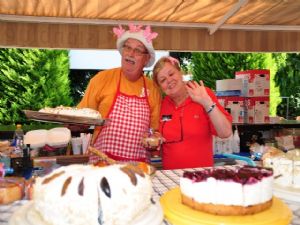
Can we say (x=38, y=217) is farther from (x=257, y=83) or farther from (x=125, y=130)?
(x=257, y=83)

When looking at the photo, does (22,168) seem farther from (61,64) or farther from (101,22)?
(61,64)

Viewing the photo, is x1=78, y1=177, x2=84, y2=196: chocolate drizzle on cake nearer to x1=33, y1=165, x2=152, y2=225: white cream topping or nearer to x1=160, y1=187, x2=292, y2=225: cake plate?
x1=33, y1=165, x2=152, y2=225: white cream topping

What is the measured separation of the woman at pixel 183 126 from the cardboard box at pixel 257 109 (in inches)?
90.1

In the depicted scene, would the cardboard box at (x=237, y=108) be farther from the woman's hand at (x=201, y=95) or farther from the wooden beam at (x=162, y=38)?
the woman's hand at (x=201, y=95)

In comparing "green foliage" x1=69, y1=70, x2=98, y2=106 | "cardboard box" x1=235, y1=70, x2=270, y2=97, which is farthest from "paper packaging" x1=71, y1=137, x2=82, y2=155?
"green foliage" x1=69, y1=70, x2=98, y2=106

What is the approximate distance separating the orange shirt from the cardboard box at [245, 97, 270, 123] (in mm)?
2280

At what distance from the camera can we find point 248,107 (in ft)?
14.3

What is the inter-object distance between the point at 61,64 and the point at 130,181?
342 inches

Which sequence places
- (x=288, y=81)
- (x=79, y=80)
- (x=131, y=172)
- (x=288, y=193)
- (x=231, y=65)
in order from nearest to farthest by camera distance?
(x=131, y=172) → (x=288, y=193) → (x=231, y=65) → (x=79, y=80) → (x=288, y=81)

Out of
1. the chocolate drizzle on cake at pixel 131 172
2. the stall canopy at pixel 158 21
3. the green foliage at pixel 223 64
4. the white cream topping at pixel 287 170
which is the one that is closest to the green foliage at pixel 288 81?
the green foliage at pixel 223 64

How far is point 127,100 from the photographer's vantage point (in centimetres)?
234

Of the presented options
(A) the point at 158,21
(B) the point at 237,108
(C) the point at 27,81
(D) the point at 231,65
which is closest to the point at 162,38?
(A) the point at 158,21

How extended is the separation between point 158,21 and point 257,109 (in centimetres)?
180

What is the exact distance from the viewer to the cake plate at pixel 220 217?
0.94 metres
